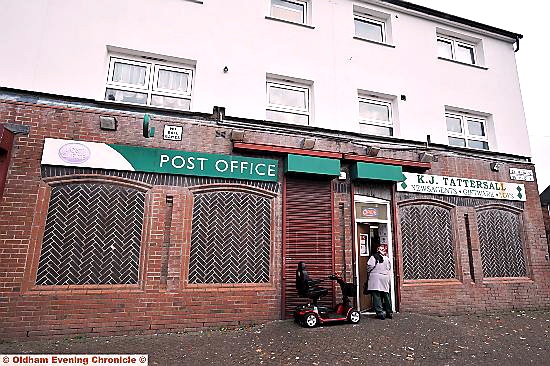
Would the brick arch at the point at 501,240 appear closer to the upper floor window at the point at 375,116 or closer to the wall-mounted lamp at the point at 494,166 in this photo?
the wall-mounted lamp at the point at 494,166

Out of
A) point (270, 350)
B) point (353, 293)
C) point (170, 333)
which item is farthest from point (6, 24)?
point (353, 293)

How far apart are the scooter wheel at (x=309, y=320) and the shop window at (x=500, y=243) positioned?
5564 mm

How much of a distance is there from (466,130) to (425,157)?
2.26 meters

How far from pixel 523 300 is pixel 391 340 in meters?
5.83

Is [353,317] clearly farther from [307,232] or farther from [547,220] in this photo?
[547,220]

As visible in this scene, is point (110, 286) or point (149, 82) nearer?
point (110, 286)

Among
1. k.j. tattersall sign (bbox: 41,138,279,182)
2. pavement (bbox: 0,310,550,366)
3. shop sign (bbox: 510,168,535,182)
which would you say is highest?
shop sign (bbox: 510,168,535,182)

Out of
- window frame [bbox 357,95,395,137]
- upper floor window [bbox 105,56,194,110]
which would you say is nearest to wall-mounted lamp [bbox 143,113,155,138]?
upper floor window [bbox 105,56,194,110]

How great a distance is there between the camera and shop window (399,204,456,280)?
8.46 meters

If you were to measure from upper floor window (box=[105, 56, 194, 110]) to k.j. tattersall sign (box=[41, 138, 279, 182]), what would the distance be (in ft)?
4.37

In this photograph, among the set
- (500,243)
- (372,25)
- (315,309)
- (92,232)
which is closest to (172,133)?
(92,232)

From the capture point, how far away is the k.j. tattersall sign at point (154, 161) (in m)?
6.50

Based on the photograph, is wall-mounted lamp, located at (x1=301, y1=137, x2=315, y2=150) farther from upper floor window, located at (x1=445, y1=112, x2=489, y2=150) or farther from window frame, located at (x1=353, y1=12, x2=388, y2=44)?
upper floor window, located at (x1=445, y1=112, x2=489, y2=150)

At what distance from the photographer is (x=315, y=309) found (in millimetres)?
6586
